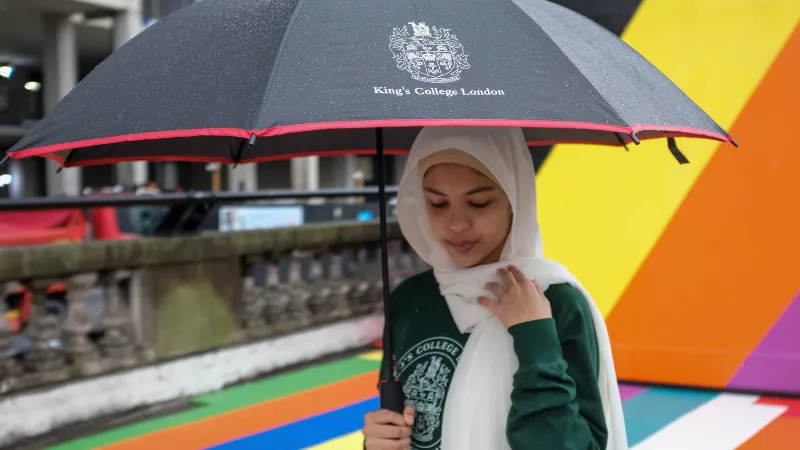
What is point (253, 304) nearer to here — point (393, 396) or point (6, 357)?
point (6, 357)

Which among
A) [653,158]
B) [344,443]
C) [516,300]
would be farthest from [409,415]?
[653,158]

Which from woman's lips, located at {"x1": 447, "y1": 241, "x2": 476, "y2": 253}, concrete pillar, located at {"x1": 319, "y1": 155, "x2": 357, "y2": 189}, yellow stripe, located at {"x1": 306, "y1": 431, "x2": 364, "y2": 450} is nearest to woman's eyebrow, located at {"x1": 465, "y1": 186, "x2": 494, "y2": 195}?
woman's lips, located at {"x1": 447, "y1": 241, "x2": 476, "y2": 253}

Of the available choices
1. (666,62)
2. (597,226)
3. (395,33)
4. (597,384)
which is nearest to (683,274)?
(597,226)

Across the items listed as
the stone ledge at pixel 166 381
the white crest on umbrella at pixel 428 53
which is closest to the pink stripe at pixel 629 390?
the stone ledge at pixel 166 381

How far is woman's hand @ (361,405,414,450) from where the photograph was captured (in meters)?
2.04

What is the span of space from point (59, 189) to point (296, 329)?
19181 millimetres

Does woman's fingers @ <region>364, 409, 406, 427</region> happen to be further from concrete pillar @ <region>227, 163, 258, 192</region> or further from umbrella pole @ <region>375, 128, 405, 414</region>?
concrete pillar @ <region>227, 163, 258, 192</region>

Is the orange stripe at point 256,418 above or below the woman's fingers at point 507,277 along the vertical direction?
below

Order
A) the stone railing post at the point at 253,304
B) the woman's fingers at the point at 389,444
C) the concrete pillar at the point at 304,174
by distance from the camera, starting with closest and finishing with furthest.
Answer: the woman's fingers at the point at 389,444, the stone railing post at the point at 253,304, the concrete pillar at the point at 304,174

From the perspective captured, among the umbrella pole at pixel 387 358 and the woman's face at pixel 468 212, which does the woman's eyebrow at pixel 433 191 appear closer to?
the woman's face at pixel 468 212

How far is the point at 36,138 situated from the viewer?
1930 millimetres

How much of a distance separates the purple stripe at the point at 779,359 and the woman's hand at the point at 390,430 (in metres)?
3.91

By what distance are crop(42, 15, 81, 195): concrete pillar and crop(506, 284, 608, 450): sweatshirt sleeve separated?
22.8m

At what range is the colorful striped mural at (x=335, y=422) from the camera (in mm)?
4535
